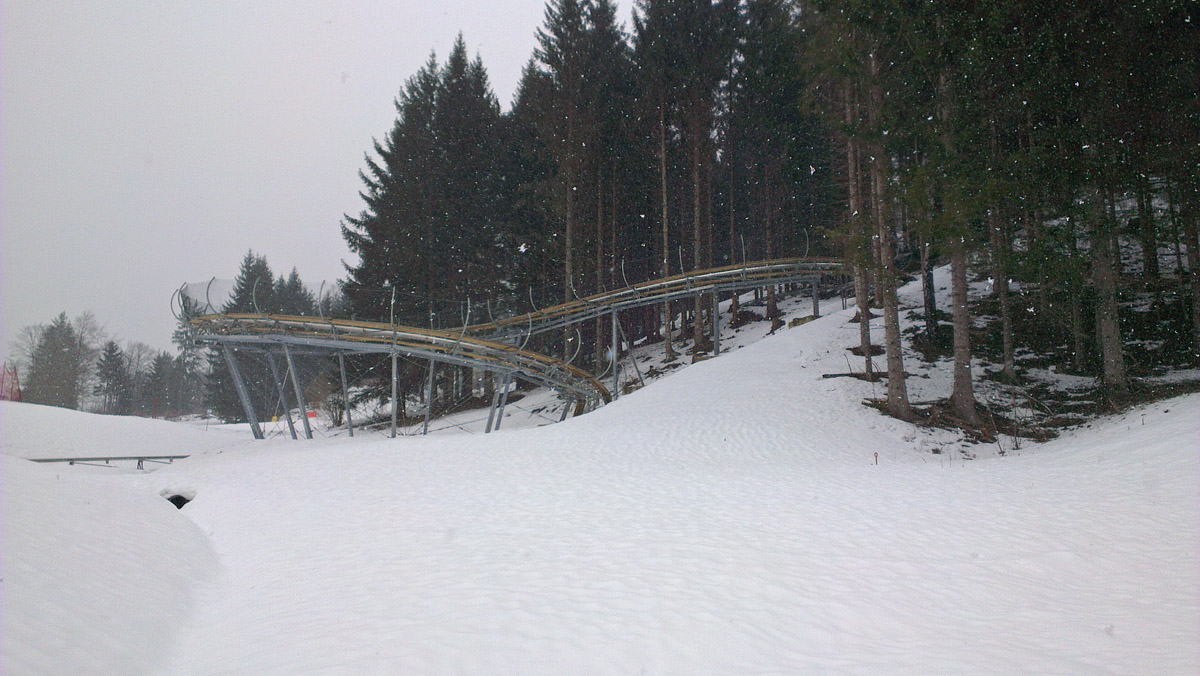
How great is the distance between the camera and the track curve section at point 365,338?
18078 millimetres

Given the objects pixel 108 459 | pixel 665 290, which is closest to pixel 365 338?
pixel 108 459

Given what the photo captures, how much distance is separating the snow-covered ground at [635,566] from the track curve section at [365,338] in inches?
261

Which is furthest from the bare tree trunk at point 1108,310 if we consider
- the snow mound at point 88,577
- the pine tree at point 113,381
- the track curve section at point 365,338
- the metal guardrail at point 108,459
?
the pine tree at point 113,381

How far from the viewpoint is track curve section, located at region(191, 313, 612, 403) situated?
18078 millimetres

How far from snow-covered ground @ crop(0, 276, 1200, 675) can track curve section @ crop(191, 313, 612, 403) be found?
21.7 ft

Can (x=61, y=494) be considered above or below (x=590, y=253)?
below

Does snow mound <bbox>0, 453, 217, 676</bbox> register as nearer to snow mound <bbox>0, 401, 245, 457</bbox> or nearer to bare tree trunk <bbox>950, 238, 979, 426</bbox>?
snow mound <bbox>0, 401, 245, 457</bbox>

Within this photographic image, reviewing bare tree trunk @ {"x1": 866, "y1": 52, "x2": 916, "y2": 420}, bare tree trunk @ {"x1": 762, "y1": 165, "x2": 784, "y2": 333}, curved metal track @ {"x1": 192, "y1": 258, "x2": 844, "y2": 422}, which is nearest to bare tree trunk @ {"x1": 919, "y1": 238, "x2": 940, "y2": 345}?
bare tree trunk @ {"x1": 866, "y1": 52, "x2": 916, "y2": 420}

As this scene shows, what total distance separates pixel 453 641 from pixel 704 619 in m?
1.91

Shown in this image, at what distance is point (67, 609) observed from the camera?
12.9 feet

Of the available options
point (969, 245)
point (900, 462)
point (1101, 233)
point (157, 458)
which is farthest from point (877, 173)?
point (157, 458)

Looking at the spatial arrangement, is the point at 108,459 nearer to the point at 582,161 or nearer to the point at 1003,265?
the point at 582,161

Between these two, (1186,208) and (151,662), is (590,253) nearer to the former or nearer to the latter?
(1186,208)

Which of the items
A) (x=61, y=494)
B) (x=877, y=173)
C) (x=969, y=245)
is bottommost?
(x=61, y=494)
